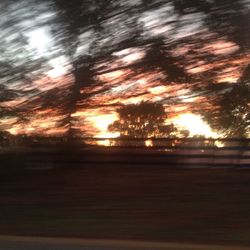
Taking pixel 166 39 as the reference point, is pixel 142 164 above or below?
below

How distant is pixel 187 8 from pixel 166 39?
2.12 ft

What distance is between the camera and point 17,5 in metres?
9.77

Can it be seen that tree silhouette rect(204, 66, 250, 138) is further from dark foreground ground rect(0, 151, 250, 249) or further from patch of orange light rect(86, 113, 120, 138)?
patch of orange light rect(86, 113, 120, 138)

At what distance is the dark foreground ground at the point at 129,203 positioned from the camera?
6.80 metres

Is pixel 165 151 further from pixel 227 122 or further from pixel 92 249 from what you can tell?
pixel 92 249

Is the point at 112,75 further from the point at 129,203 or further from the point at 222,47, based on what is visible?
the point at 129,203

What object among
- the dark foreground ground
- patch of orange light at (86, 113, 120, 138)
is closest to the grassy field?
the dark foreground ground

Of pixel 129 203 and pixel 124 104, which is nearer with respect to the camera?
pixel 129 203

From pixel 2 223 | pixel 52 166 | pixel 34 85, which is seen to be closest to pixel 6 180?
pixel 52 166

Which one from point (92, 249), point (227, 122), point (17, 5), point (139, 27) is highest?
point (17, 5)

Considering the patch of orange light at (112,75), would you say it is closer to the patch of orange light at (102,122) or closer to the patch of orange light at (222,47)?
the patch of orange light at (102,122)

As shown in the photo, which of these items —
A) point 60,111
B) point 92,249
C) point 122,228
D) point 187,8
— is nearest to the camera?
point 92,249

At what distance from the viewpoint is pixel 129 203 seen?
809 centimetres

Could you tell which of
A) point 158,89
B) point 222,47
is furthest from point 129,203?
point 222,47
